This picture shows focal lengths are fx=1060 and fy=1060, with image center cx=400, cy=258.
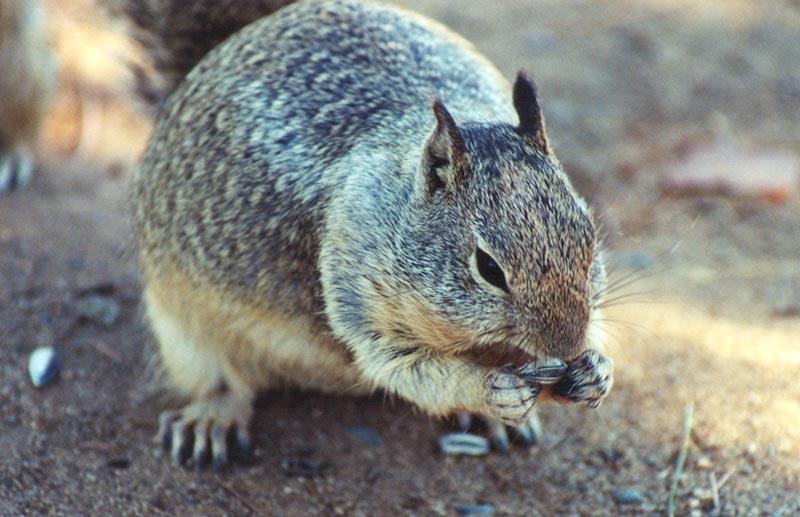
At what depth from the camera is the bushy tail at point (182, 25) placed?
13.5 ft

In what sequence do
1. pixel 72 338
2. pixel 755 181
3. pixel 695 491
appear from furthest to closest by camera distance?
A: pixel 755 181 < pixel 72 338 < pixel 695 491

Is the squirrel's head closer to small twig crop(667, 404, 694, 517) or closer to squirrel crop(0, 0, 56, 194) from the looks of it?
small twig crop(667, 404, 694, 517)

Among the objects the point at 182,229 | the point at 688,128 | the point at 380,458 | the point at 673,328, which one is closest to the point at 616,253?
the point at 673,328

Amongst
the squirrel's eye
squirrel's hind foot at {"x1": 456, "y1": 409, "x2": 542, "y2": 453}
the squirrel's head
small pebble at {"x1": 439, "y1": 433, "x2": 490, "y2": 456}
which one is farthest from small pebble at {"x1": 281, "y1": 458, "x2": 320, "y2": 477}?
the squirrel's eye

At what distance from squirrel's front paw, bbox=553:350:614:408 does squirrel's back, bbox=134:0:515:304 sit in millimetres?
819

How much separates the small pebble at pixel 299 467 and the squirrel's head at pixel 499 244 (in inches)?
33.2

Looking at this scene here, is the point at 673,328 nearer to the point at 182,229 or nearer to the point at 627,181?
the point at 627,181

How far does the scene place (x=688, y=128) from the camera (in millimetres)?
5773

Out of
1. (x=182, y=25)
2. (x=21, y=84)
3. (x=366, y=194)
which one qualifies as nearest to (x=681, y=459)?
(x=366, y=194)

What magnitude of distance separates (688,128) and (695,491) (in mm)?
2828

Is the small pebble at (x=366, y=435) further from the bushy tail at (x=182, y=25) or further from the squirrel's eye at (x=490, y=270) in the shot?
the bushy tail at (x=182, y=25)

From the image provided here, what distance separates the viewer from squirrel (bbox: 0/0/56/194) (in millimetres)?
5398

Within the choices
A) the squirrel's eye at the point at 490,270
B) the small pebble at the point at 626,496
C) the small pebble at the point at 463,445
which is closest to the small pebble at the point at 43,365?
the small pebble at the point at 463,445

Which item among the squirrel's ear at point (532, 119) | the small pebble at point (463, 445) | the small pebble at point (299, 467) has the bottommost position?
the small pebble at point (299, 467)
